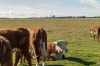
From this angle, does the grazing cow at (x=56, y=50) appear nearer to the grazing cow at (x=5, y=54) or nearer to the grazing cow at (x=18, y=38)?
the grazing cow at (x=18, y=38)

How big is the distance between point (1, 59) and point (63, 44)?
9.00 meters

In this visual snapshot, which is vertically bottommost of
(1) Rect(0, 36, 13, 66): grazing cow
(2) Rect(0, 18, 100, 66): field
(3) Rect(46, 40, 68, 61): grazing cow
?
(2) Rect(0, 18, 100, 66): field

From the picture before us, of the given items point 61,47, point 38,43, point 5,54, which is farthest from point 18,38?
point 61,47

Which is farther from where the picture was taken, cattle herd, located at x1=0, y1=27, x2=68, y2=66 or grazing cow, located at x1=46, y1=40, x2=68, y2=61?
grazing cow, located at x1=46, y1=40, x2=68, y2=61

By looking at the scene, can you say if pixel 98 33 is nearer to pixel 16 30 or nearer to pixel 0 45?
pixel 16 30

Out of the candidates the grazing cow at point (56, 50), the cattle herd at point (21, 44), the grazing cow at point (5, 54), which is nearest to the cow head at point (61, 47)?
the grazing cow at point (56, 50)

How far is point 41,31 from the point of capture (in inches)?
404

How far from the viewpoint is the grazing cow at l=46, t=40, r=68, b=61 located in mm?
13094

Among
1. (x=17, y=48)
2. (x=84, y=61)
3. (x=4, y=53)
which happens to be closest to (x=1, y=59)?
(x=4, y=53)

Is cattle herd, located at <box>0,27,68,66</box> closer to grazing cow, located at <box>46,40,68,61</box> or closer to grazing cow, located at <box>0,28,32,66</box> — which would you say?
grazing cow, located at <box>0,28,32,66</box>

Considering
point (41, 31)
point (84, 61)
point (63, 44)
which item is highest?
point (41, 31)

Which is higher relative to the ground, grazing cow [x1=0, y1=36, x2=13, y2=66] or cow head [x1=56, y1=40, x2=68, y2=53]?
grazing cow [x1=0, y1=36, x2=13, y2=66]

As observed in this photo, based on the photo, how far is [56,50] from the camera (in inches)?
533

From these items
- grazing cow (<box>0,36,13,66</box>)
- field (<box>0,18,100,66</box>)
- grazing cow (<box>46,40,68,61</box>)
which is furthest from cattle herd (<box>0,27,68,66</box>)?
grazing cow (<box>46,40,68,61</box>)
